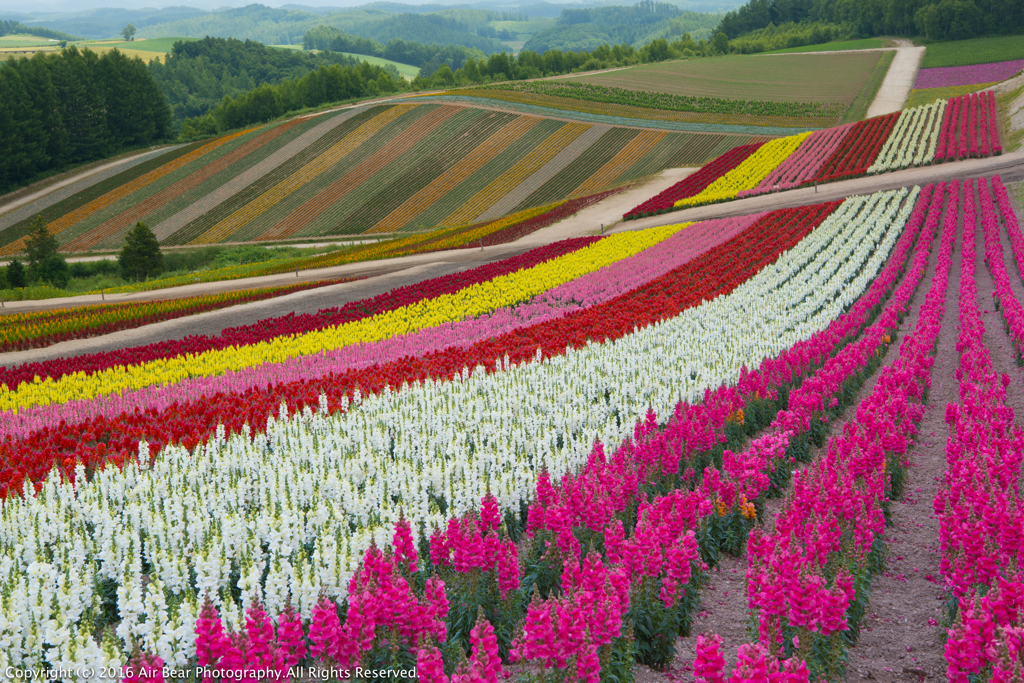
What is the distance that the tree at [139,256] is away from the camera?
5622cm

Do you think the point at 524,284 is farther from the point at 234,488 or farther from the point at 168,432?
the point at 234,488

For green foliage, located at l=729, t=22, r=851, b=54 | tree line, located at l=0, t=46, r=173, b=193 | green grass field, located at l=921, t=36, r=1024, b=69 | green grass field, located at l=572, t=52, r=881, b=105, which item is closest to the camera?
tree line, located at l=0, t=46, r=173, b=193

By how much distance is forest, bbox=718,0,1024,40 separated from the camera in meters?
120

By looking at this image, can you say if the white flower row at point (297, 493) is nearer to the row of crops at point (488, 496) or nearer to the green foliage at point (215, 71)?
the row of crops at point (488, 496)

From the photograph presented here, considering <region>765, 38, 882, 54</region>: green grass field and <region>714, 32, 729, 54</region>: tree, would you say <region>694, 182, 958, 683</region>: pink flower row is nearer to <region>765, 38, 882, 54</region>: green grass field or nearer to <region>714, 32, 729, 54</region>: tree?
<region>765, 38, 882, 54</region>: green grass field

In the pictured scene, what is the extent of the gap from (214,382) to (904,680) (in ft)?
58.2

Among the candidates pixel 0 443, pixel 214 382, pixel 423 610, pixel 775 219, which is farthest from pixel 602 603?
pixel 775 219

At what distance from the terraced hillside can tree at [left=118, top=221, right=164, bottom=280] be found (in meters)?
13.0

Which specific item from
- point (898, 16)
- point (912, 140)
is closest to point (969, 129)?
point (912, 140)

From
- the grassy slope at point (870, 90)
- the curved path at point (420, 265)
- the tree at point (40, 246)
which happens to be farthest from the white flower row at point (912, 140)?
the tree at point (40, 246)

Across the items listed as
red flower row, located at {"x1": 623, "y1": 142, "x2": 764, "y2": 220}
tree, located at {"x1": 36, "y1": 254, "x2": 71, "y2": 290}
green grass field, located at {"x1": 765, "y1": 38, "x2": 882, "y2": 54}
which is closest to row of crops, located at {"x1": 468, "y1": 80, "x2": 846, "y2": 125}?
red flower row, located at {"x1": 623, "y1": 142, "x2": 764, "y2": 220}

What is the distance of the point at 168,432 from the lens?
1426 centimetres

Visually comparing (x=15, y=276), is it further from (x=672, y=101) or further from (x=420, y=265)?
(x=672, y=101)

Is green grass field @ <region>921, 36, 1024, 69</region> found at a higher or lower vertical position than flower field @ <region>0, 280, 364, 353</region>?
higher
